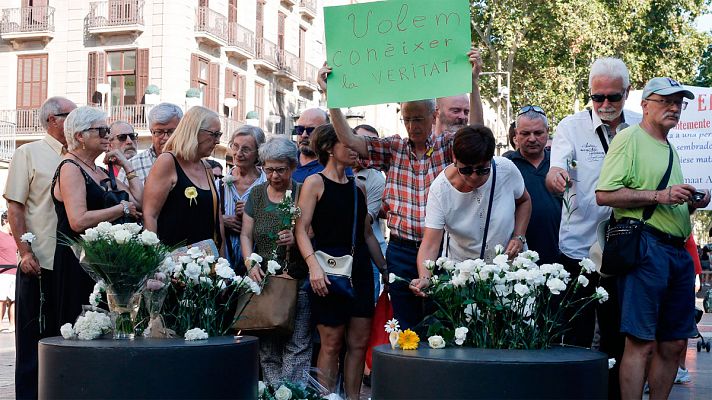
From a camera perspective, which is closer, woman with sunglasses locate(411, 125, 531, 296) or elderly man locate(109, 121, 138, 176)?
woman with sunglasses locate(411, 125, 531, 296)

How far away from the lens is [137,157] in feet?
27.5

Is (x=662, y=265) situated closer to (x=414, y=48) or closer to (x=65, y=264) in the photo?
(x=414, y=48)

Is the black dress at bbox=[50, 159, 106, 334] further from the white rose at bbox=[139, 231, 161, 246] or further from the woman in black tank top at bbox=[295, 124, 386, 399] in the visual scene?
the white rose at bbox=[139, 231, 161, 246]

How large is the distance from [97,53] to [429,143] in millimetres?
32403

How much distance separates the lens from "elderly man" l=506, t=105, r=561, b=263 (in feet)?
22.3

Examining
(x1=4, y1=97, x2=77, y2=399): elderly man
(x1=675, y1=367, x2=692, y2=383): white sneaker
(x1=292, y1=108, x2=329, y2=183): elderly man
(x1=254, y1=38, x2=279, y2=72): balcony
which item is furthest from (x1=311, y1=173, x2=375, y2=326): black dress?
(x1=254, y1=38, x2=279, y2=72): balcony

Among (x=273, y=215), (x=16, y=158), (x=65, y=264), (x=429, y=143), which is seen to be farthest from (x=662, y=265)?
(x=16, y=158)

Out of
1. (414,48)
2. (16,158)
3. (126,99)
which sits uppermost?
(126,99)

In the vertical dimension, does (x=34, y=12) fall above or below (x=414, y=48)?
above

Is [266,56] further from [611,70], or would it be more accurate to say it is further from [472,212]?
[472,212]

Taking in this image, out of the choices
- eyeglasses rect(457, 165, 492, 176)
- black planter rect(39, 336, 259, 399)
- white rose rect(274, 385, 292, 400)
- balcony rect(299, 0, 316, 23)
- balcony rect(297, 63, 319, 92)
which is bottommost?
white rose rect(274, 385, 292, 400)

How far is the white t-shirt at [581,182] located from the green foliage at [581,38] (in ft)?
118

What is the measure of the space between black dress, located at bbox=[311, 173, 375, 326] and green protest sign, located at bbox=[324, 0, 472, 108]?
91cm

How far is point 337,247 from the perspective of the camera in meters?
6.97
